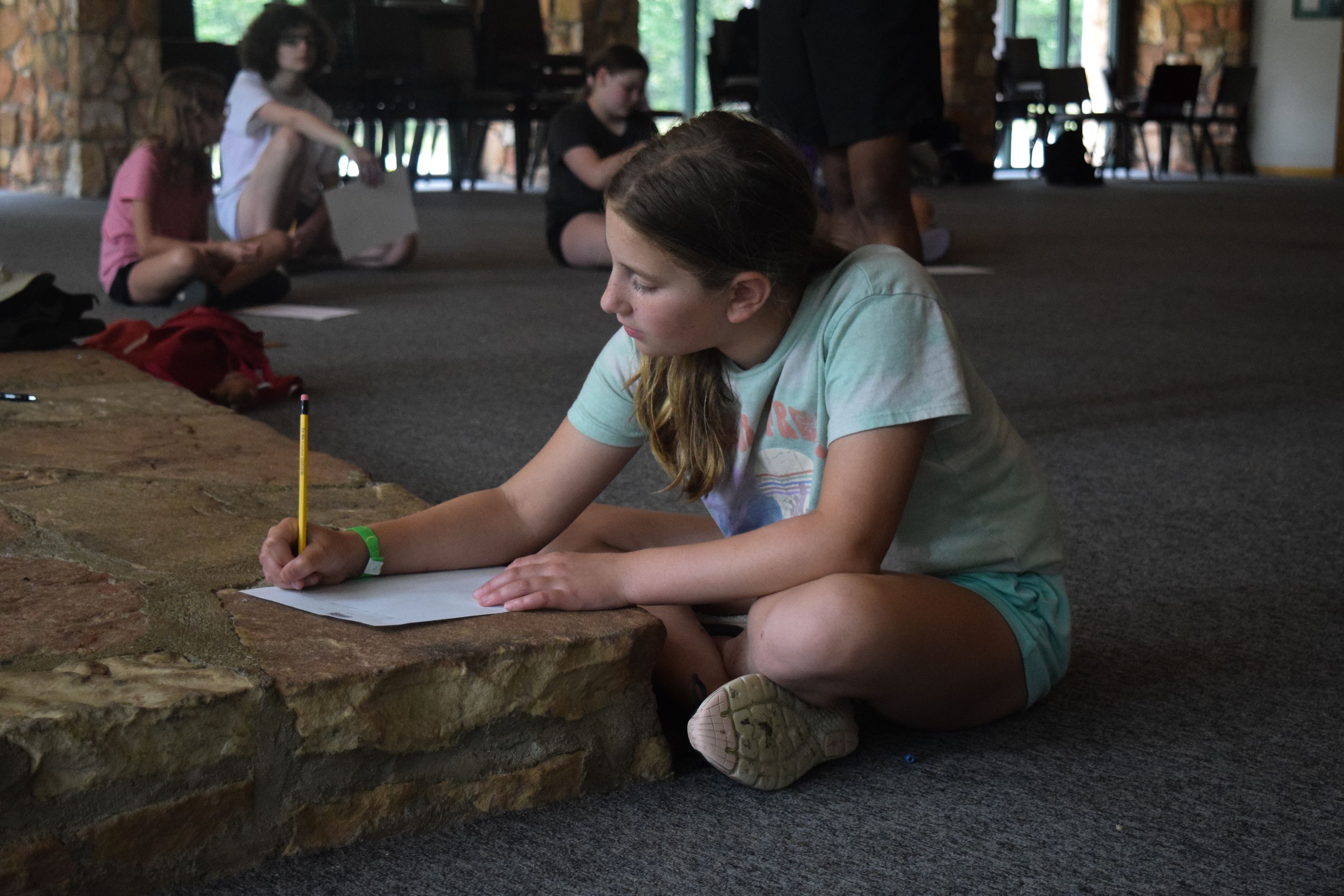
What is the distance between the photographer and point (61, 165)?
7.57 meters

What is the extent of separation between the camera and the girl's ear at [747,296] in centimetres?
105

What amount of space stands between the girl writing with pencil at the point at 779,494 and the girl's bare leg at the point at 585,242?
3188 mm

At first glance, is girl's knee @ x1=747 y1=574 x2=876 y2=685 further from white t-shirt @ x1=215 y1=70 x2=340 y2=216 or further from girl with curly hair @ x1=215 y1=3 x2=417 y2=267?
white t-shirt @ x1=215 y1=70 x2=340 y2=216

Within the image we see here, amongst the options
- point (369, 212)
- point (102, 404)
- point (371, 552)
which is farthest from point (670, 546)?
point (369, 212)

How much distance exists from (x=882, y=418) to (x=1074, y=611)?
1.79 ft

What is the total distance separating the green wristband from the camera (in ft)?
3.74

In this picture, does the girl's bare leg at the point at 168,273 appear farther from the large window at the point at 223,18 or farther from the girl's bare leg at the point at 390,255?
the large window at the point at 223,18

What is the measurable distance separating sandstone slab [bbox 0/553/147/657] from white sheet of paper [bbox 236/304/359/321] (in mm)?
2251

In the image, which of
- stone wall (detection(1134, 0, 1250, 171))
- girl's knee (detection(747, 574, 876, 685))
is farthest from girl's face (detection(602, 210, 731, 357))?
stone wall (detection(1134, 0, 1250, 171))

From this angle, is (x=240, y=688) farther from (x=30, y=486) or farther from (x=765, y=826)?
(x=30, y=486)

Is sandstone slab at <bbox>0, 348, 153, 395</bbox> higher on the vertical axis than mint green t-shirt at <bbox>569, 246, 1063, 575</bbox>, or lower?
lower

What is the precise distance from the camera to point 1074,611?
1440 mm

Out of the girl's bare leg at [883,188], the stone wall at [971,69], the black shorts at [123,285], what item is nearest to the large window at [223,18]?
the stone wall at [971,69]

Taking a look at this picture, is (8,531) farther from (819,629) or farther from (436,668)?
(819,629)
